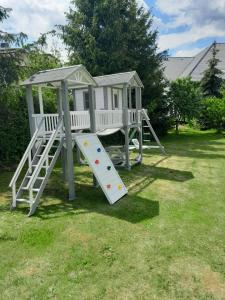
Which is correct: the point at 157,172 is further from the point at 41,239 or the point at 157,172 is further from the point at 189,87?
the point at 189,87

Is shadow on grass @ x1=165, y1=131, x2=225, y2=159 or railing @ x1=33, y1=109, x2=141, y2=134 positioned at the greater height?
railing @ x1=33, y1=109, x2=141, y2=134

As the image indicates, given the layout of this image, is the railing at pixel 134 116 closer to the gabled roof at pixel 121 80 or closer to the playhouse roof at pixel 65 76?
the gabled roof at pixel 121 80

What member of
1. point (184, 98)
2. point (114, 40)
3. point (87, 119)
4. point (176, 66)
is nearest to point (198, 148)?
point (184, 98)

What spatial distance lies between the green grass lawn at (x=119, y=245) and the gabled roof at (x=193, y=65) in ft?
97.0

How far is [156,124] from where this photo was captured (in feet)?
72.8

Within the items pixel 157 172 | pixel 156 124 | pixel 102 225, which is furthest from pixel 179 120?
pixel 102 225

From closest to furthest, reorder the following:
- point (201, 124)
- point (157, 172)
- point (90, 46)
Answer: point (157, 172), point (90, 46), point (201, 124)

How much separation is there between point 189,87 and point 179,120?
10.7 ft

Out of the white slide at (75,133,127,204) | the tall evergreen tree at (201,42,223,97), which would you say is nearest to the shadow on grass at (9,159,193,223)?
the white slide at (75,133,127,204)

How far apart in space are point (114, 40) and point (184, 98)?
715 centimetres

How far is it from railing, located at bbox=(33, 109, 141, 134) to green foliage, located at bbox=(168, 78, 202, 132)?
31.6ft

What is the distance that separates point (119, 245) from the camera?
17.6 feet

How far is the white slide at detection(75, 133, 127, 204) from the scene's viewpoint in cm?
777

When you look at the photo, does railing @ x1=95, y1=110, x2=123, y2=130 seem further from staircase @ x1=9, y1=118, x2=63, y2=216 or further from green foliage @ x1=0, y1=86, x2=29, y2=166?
green foliage @ x1=0, y1=86, x2=29, y2=166
